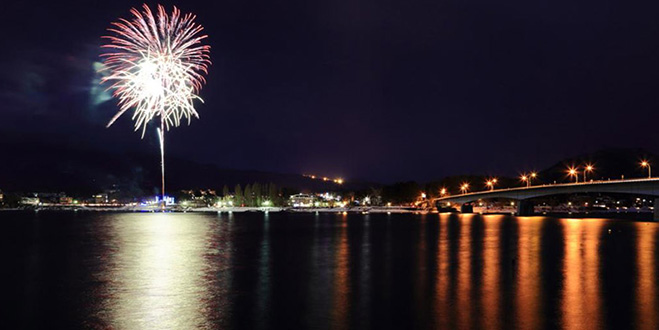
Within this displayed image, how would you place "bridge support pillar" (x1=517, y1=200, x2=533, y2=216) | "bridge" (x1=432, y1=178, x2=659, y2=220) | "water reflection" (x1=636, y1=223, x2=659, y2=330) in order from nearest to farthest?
1. "water reflection" (x1=636, y1=223, x2=659, y2=330)
2. "bridge" (x1=432, y1=178, x2=659, y2=220)
3. "bridge support pillar" (x1=517, y1=200, x2=533, y2=216)

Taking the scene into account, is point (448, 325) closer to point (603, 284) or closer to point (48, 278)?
point (603, 284)

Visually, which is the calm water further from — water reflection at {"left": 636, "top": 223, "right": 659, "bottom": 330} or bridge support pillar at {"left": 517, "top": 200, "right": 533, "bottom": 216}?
bridge support pillar at {"left": 517, "top": 200, "right": 533, "bottom": 216}

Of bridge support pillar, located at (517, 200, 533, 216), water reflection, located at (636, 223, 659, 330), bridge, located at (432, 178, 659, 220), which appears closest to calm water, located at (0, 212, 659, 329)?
water reflection, located at (636, 223, 659, 330)

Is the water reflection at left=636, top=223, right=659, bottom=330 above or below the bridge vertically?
below

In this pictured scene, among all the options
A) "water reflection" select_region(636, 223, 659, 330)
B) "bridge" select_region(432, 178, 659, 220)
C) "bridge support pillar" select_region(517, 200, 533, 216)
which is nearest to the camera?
"water reflection" select_region(636, 223, 659, 330)

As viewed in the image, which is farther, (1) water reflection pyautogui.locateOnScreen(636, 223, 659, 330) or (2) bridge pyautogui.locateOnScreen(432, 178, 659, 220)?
(2) bridge pyautogui.locateOnScreen(432, 178, 659, 220)

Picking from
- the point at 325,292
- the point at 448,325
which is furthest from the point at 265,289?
the point at 448,325

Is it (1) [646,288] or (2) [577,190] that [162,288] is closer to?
(1) [646,288]

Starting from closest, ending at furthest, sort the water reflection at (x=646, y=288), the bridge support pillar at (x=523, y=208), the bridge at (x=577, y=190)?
1. the water reflection at (x=646, y=288)
2. the bridge at (x=577, y=190)
3. the bridge support pillar at (x=523, y=208)

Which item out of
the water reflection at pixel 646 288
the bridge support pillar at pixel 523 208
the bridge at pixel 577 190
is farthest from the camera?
the bridge support pillar at pixel 523 208

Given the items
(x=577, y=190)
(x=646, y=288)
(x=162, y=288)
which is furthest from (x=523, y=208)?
(x=162, y=288)

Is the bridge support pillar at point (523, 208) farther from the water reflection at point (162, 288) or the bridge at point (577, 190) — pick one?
the water reflection at point (162, 288)

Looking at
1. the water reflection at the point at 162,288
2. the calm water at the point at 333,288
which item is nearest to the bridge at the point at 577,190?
the calm water at the point at 333,288

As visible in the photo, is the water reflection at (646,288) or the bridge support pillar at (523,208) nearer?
the water reflection at (646,288)
